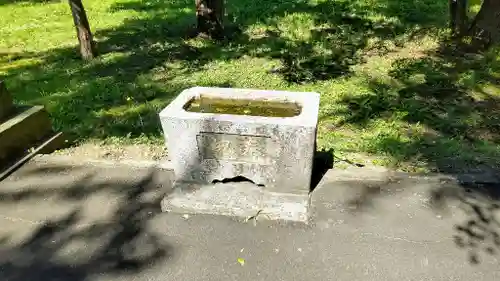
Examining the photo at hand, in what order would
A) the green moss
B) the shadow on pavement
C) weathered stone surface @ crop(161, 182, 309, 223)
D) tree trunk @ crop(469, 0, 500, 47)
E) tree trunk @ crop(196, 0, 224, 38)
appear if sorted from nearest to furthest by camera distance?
the shadow on pavement
weathered stone surface @ crop(161, 182, 309, 223)
the green moss
tree trunk @ crop(469, 0, 500, 47)
tree trunk @ crop(196, 0, 224, 38)

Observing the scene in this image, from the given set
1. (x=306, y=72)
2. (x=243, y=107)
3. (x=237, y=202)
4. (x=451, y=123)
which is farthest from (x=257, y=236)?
(x=306, y=72)

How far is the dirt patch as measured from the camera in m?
5.18

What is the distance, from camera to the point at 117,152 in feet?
17.6

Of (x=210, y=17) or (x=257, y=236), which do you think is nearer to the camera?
(x=257, y=236)

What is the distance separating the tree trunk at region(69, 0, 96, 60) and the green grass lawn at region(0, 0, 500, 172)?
0.26m

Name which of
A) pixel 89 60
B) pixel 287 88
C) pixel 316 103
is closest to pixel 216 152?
pixel 316 103

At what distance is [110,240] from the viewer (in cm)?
375

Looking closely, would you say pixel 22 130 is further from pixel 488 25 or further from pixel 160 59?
pixel 488 25

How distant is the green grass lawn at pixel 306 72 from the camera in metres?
5.78

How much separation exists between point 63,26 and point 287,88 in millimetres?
7856

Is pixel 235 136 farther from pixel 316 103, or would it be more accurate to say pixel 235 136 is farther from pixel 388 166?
pixel 388 166

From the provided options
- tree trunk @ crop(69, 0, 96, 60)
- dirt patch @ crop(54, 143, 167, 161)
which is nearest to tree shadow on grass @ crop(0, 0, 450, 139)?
tree trunk @ crop(69, 0, 96, 60)

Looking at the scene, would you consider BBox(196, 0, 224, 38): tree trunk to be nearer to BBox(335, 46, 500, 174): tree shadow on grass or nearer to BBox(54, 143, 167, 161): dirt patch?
BBox(335, 46, 500, 174): tree shadow on grass

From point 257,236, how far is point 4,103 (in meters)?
3.40
